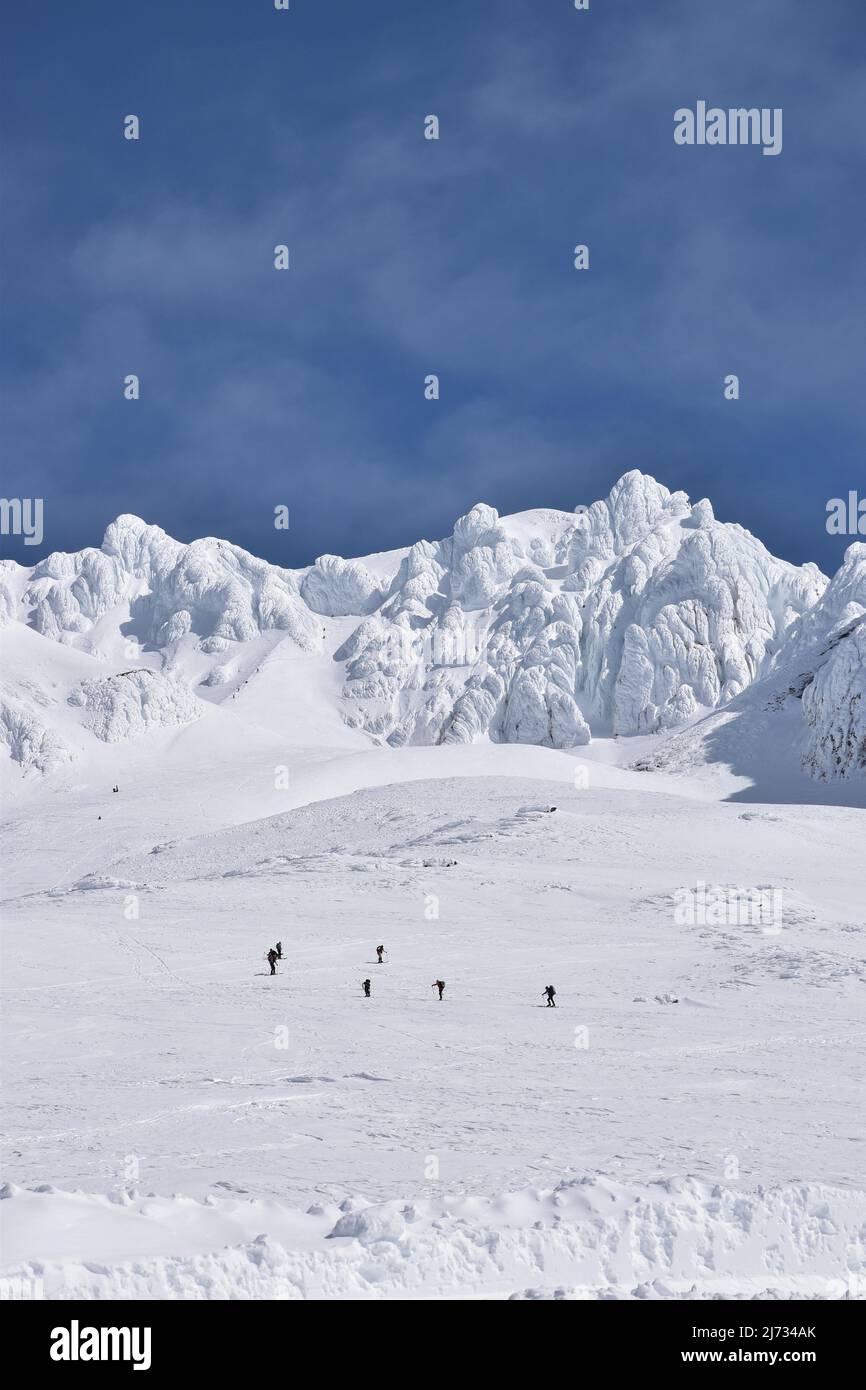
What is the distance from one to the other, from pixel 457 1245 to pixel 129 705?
10864 cm

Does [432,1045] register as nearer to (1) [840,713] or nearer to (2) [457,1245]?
(2) [457,1245]

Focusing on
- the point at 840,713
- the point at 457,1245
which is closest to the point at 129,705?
the point at 840,713

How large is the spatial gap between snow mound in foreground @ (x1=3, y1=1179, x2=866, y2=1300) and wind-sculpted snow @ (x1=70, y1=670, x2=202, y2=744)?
103463 mm

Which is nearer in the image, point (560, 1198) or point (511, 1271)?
point (511, 1271)

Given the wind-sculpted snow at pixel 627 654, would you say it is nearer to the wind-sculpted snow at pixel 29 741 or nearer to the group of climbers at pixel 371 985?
the wind-sculpted snow at pixel 29 741

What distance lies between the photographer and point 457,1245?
36.0ft

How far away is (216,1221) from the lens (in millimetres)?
11492

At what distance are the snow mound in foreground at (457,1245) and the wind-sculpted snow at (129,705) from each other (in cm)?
10346

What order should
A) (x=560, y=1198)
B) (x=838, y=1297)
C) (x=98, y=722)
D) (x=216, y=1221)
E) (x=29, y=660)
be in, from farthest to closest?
(x=29, y=660) < (x=98, y=722) < (x=560, y=1198) < (x=216, y=1221) < (x=838, y=1297)

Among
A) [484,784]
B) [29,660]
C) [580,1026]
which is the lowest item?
[580,1026]
